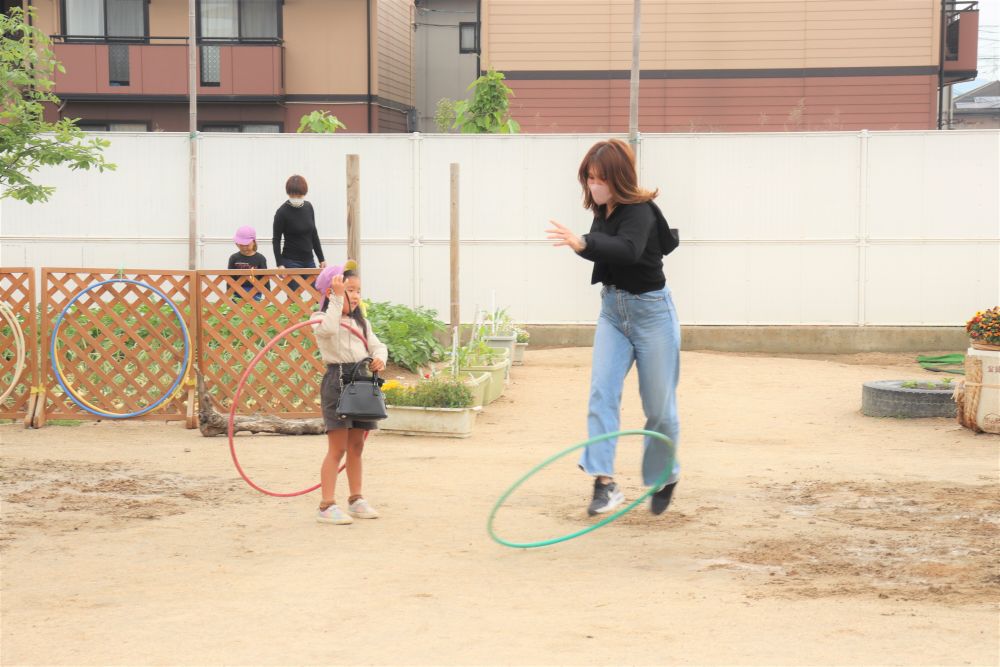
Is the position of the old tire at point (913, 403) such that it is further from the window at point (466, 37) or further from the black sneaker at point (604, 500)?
the window at point (466, 37)

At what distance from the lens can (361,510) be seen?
250 inches

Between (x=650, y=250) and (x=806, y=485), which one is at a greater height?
(x=650, y=250)

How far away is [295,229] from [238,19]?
15551 mm

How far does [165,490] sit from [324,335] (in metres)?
1.64

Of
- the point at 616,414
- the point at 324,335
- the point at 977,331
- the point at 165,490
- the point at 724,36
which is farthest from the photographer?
the point at 724,36

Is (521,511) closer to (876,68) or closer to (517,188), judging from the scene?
(517,188)

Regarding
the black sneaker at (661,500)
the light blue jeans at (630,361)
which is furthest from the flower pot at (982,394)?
the light blue jeans at (630,361)

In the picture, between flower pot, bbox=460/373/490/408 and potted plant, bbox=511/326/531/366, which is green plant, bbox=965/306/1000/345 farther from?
potted plant, bbox=511/326/531/366

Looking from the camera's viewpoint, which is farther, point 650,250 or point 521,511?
point 521,511

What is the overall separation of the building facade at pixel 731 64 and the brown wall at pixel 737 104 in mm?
19

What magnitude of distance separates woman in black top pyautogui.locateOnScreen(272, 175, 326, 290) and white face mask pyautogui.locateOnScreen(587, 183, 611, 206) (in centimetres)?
618

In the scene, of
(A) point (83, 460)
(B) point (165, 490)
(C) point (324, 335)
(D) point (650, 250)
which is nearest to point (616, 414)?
(D) point (650, 250)

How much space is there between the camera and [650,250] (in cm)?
568

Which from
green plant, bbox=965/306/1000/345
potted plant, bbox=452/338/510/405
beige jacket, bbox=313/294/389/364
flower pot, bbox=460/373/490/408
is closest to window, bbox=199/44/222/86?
potted plant, bbox=452/338/510/405
